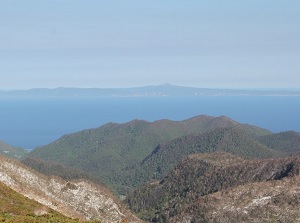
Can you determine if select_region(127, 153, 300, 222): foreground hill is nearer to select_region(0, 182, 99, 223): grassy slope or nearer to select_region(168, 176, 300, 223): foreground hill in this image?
select_region(168, 176, 300, 223): foreground hill

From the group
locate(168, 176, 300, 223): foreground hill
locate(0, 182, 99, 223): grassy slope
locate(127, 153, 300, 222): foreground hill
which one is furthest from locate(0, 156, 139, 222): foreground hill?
locate(127, 153, 300, 222): foreground hill

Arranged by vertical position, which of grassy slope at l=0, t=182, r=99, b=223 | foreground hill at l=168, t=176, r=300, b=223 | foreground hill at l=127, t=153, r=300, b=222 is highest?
grassy slope at l=0, t=182, r=99, b=223

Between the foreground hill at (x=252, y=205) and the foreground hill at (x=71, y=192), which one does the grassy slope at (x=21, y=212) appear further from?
the foreground hill at (x=252, y=205)

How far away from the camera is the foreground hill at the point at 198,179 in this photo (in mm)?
141000

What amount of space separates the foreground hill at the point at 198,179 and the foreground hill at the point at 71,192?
3100cm

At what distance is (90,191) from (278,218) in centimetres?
3849

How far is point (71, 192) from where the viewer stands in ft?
325

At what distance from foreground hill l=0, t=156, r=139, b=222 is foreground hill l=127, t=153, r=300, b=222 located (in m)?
31.0

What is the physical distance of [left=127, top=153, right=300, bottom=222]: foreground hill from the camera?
463 ft

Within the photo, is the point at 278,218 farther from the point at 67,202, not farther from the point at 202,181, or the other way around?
the point at 202,181

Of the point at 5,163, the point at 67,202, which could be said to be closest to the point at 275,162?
the point at 67,202

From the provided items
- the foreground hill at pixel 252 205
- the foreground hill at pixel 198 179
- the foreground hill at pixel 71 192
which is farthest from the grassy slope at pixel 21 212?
the foreground hill at pixel 198 179

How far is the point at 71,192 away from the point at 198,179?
253 ft

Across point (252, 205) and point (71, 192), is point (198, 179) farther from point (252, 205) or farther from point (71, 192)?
point (71, 192)
